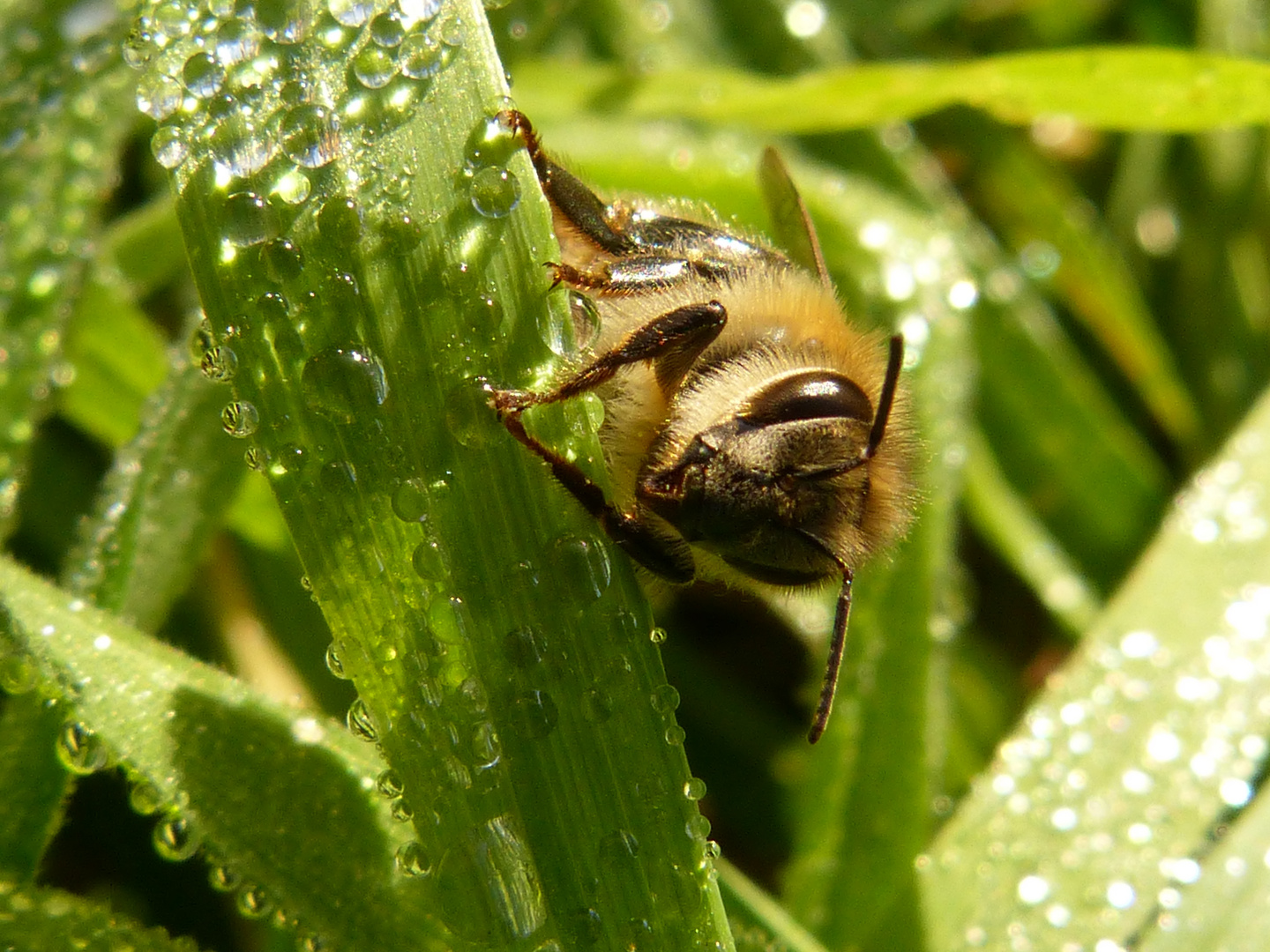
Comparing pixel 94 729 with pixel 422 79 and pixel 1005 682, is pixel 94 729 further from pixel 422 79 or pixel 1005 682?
pixel 1005 682

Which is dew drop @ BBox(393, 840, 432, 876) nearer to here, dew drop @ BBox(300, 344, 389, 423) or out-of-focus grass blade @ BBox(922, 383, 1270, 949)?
dew drop @ BBox(300, 344, 389, 423)

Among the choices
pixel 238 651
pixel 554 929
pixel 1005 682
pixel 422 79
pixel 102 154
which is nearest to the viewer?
pixel 554 929

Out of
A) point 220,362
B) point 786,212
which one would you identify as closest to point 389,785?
point 220,362

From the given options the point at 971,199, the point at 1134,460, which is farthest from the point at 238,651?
the point at 971,199

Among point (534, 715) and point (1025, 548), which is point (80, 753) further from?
point (1025, 548)

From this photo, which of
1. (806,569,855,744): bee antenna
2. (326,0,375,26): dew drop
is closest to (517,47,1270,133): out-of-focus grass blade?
(806,569,855,744): bee antenna

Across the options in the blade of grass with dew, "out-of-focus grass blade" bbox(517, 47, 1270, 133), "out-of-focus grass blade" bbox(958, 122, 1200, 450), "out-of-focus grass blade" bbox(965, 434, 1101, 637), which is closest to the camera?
the blade of grass with dew
